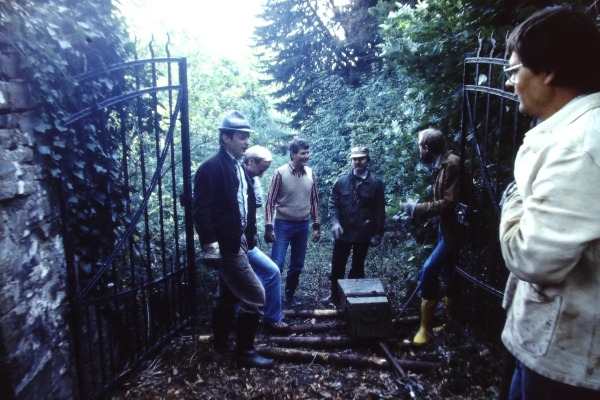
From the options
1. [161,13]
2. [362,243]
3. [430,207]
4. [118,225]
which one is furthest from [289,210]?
[161,13]

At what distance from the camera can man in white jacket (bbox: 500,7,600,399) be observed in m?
1.17

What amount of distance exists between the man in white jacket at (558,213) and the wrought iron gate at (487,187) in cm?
143

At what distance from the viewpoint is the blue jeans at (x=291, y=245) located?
534 cm

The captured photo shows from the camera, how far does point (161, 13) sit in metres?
7.15

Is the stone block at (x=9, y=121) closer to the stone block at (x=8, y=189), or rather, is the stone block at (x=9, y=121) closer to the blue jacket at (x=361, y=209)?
the stone block at (x=8, y=189)

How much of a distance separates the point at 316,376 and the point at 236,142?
7.27 ft

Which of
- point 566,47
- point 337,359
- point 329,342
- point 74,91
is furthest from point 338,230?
point 566,47

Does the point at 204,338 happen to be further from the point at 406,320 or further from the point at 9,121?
the point at 9,121

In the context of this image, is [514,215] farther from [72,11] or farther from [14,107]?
[72,11]

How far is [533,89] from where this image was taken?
4.64ft

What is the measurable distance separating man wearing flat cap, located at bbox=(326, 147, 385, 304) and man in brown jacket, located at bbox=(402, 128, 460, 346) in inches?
48.7

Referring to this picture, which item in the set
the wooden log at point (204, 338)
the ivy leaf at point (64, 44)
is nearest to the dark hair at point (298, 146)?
the wooden log at point (204, 338)

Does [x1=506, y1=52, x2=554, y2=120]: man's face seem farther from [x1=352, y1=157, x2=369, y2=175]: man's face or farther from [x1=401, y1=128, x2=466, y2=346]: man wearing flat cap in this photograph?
[x1=352, y1=157, x2=369, y2=175]: man's face

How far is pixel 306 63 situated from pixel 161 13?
318 inches
